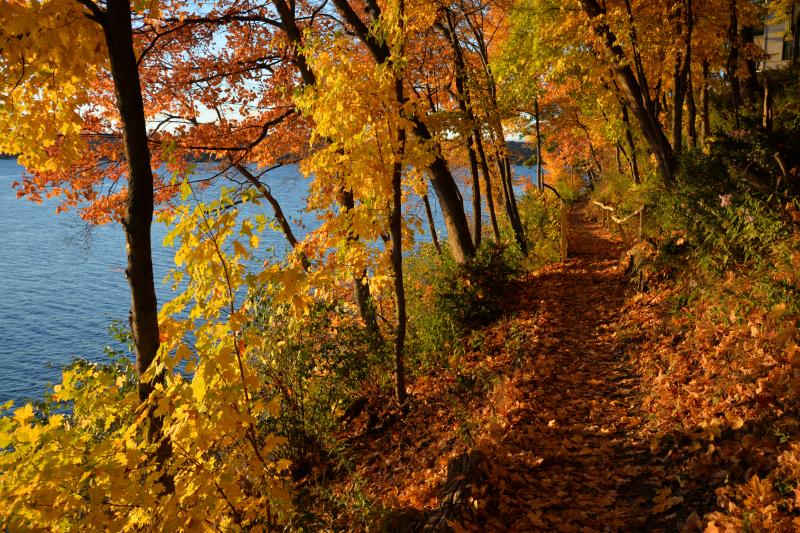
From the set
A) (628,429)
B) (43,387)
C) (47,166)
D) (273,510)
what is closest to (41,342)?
(43,387)

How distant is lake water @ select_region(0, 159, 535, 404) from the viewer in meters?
15.5

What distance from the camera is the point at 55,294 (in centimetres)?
2177

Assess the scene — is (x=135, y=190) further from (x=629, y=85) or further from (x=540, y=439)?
(x=629, y=85)

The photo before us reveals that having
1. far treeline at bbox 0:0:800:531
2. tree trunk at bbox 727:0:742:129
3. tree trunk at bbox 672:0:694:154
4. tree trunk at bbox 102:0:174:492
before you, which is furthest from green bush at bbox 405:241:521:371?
tree trunk at bbox 727:0:742:129

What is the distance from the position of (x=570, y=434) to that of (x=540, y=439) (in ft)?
1.17

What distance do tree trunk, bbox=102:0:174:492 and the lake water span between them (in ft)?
21.5

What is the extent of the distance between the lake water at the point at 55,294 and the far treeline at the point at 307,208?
3394 mm

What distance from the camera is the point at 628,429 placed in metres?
5.18

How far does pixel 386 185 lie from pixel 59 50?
11.2ft

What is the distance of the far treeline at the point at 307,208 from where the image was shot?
9.80 ft

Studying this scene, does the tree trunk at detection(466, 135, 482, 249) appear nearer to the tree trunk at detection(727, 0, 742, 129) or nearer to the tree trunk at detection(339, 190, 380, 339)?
the tree trunk at detection(339, 190, 380, 339)

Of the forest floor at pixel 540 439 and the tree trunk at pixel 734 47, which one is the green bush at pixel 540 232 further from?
the tree trunk at pixel 734 47

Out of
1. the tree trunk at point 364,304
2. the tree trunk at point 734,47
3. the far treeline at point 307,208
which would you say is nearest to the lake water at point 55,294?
the tree trunk at point 364,304

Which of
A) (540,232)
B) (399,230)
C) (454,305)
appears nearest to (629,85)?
(454,305)
